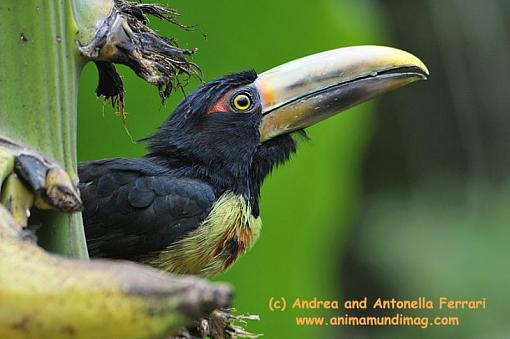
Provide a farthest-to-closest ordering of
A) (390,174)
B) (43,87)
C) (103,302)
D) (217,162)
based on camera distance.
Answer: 1. (390,174)
2. (217,162)
3. (43,87)
4. (103,302)

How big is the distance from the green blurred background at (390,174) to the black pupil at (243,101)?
0.35 m

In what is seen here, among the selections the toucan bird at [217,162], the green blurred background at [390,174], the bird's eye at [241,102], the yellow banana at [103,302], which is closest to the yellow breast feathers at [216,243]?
the toucan bird at [217,162]

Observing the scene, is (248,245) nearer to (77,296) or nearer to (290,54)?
(290,54)

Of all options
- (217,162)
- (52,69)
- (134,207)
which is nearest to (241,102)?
(217,162)

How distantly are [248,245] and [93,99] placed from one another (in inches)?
20.0

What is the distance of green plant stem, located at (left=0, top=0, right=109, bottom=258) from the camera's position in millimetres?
898

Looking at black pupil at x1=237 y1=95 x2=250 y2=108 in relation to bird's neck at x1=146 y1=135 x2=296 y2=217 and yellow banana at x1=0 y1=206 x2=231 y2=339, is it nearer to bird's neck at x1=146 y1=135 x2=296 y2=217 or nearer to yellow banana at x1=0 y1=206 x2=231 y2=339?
bird's neck at x1=146 y1=135 x2=296 y2=217

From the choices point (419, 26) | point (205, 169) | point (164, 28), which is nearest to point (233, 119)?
point (205, 169)

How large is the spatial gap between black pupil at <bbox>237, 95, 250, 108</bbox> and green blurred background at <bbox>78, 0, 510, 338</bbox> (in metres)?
0.35

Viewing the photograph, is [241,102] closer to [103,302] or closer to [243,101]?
[243,101]

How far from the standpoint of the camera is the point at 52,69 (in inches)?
36.3

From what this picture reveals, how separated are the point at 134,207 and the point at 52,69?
40.2 inches

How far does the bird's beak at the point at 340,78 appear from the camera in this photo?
1929mm

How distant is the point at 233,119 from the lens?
2.12 meters
